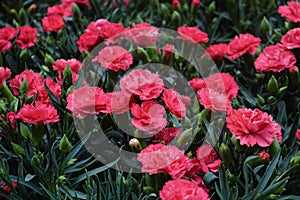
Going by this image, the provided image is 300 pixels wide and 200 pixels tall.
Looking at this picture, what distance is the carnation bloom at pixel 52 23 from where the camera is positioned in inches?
81.9

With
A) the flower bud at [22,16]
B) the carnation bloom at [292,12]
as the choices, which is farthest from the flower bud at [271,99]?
the flower bud at [22,16]

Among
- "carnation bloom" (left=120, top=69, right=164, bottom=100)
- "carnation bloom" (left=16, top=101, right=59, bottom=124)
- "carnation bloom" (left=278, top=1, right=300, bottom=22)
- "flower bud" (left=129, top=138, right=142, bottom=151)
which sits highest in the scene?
"carnation bloom" (left=278, top=1, right=300, bottom=22)

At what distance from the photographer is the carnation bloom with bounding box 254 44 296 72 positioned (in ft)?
5.62

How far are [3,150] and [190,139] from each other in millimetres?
562

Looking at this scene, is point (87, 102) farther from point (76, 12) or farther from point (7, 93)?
point (76, 12)

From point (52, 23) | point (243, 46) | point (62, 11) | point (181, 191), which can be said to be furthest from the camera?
point (62, 11)

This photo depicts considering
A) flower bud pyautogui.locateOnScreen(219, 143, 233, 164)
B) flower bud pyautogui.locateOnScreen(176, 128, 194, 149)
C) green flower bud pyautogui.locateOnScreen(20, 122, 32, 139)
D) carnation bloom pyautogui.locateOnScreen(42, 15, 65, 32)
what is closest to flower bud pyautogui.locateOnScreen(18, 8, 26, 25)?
carnation bloom pyautogui.locateOnScreen(42, 15, 65, 32)

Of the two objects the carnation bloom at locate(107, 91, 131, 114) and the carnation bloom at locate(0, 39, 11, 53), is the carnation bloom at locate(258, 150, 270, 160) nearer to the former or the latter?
the carnation bloom at locate(107, 91, 131, 114)

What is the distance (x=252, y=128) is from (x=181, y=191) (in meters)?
0.29

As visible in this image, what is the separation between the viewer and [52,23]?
209cm

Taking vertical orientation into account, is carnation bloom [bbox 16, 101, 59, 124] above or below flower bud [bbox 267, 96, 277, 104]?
above

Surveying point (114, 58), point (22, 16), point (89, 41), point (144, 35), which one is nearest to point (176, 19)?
point (144, 35)

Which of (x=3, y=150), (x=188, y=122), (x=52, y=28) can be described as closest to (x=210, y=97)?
Result: (x=188, y=122)

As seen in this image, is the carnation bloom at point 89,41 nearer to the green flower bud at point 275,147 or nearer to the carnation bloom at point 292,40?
the carnation bloom at point 292,40
